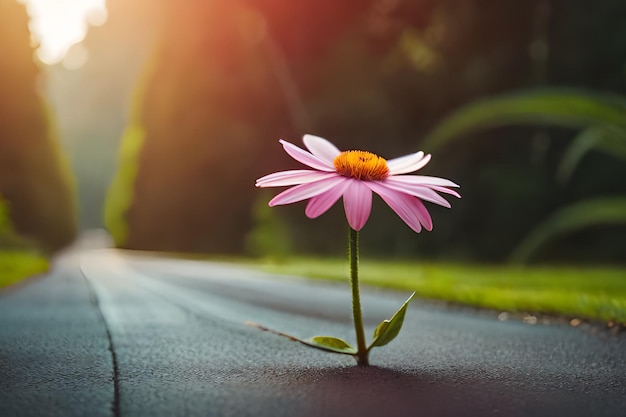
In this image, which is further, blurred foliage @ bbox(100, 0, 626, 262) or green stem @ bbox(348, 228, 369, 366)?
blurred foliage @ bbox(100, 0, 626, 262)

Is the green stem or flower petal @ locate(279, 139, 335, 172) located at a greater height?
flower petal @ locate(279, 139, 335, 172)

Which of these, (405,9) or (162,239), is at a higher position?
(405,9)

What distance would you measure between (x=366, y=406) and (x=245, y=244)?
57.1 ft

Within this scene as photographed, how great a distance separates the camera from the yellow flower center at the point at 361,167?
1663mm

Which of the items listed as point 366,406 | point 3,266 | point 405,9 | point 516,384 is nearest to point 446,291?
point 516,384

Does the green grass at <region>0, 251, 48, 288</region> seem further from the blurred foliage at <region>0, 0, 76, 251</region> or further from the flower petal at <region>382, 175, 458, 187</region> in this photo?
the flower petal at <region>382, 175, 458, 187</region>

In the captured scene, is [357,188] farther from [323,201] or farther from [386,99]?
[386,99]

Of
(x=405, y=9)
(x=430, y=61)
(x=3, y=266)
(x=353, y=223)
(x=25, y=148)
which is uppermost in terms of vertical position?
(x=405, y=9)

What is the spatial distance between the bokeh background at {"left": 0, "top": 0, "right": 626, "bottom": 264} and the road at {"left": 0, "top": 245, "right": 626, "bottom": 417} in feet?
17.7

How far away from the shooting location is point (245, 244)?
1864cm

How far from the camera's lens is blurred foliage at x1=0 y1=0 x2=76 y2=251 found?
14.4m

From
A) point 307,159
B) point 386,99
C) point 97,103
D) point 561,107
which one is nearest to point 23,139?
point 386,99

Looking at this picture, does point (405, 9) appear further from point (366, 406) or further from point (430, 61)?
point (366, 406)

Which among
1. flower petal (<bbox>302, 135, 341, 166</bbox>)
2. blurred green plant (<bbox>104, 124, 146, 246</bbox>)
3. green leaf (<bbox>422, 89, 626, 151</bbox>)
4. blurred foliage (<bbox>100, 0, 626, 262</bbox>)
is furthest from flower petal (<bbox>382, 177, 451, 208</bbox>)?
blurred green plant (<bbox>104, 124, 146, 246</bbox>)
